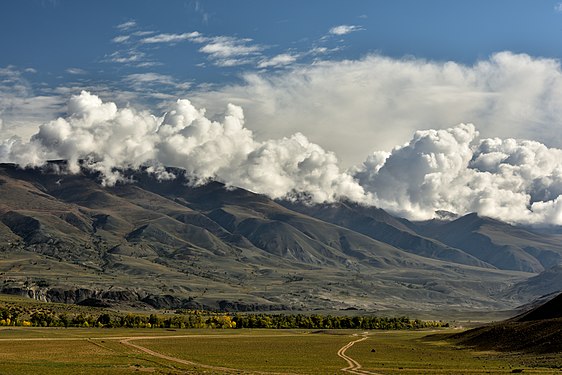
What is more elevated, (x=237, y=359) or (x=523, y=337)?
(x=237, y=359)

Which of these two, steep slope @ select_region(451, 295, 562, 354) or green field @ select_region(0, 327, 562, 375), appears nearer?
green field @ select_region(0, 327, 562, 375)

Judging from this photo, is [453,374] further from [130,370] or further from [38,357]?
[38,357]

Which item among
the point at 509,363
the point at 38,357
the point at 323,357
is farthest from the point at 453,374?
the point at 38,357

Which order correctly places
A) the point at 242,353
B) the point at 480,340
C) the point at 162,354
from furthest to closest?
the point at 480,340 → the point at 242,353 → the point at 162,354

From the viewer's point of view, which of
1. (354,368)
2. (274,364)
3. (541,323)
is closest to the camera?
(354,368)

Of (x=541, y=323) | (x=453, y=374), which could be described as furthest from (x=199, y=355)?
(x=541, y=323)

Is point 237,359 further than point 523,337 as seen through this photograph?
No

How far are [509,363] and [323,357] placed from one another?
3589cm

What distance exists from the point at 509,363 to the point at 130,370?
64.8 m

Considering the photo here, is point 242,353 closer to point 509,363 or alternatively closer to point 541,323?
point 509,363

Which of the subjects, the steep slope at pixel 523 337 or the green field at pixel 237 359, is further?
the steep slope at pixel 523 337

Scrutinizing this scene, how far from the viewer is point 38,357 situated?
12438 centimetres

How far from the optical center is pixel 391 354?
147m

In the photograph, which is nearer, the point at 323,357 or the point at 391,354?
the point at 323,357
